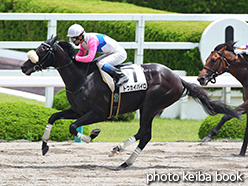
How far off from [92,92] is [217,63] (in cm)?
201

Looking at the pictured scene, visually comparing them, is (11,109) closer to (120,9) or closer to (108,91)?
(108,91)

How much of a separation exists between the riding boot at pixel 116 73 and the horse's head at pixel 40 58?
0.66 meters

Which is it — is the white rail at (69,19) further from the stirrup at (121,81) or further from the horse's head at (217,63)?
the stirrup at (121,81)

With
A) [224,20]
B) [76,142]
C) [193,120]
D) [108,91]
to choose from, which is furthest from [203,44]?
[108,91]

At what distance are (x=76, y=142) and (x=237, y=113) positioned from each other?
270 centimetres

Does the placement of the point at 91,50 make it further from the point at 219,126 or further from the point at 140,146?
the point at 219,126

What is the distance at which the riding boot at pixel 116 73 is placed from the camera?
6.24m

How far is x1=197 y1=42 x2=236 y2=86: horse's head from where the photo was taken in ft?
23.6

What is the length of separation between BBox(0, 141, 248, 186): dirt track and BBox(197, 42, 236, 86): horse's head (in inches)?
44.3

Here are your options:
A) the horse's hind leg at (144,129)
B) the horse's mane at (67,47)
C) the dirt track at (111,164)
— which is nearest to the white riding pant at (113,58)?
the horse's mane at (67,47)

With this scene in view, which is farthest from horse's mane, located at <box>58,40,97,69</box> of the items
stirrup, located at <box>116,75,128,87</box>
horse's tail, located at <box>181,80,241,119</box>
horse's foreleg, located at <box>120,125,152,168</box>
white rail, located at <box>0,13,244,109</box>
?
white rail, located at <box>0,13,244,109</box>

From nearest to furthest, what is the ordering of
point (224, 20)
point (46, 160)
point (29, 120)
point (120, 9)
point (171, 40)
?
point (46, 160)
point (29, 120)
point (224, 20)
point (171, 40)
point (120, 9)

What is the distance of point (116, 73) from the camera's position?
624 centimetres

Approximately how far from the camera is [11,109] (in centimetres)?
820
